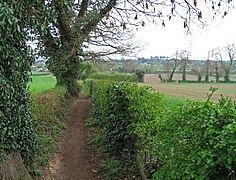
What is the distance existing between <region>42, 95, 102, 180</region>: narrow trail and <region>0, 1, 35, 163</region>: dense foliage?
1.15 m

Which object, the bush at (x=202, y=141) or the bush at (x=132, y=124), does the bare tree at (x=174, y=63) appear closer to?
the bush at (x=132, y=124)

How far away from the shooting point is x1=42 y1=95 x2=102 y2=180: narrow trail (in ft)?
17.9

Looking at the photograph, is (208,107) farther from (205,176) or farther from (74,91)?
(74,91)

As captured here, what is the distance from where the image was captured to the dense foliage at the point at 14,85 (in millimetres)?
3447

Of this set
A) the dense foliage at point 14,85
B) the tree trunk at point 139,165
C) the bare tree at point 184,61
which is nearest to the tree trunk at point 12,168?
the dense foliage at point 14,85

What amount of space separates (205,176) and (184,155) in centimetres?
42

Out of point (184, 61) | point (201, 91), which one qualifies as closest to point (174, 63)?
point (184, 61)

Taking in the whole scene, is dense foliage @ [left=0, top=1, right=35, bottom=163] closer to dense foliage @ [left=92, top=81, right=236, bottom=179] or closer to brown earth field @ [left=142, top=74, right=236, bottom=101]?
dense foliage @ [left=92, top=81, right=236, bottom=179]

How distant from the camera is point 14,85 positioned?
13.1 feet

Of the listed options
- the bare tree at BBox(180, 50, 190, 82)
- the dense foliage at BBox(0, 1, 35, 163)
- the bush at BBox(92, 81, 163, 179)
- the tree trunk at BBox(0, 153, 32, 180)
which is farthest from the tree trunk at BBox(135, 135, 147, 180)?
the bare tree at BBox(180, 50, 190, 82)

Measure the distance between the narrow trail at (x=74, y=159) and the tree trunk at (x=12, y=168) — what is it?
2.97 ft

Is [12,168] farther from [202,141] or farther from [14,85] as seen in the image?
[202,141]

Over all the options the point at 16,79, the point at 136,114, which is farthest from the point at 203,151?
the point at 16,79

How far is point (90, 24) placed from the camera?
12.9 meters
